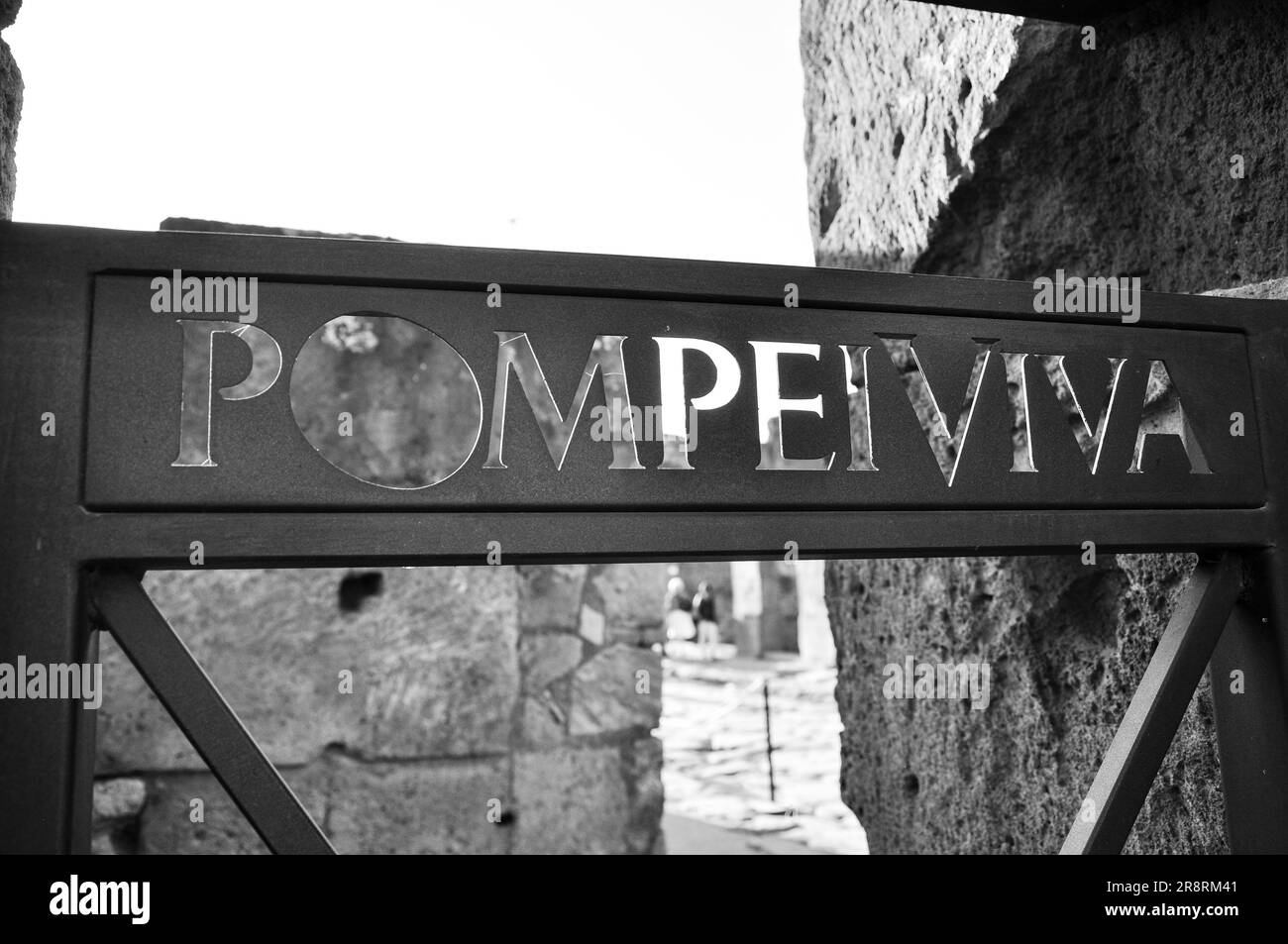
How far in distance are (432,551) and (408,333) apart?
1.99m

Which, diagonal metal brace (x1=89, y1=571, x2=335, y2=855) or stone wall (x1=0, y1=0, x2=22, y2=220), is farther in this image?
stone wall (x1=0, y1=0, x2=22, y2=220)

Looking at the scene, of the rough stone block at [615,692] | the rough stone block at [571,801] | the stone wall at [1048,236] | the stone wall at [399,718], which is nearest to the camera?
the stone wall at [1048,236]

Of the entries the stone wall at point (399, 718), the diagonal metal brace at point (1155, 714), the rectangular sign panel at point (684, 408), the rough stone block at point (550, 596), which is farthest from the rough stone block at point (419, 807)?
the diagonal metal brace at point (1155, 714)

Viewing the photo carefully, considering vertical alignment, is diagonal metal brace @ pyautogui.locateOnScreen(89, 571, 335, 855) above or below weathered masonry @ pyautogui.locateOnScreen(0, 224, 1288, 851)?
below

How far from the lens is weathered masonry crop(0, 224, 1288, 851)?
80 centimetres

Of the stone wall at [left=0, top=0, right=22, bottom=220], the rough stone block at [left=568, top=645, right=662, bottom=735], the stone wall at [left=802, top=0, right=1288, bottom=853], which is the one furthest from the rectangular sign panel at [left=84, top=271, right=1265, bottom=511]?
the rough stone block at [left=568, top=645, right=662, bottom=735]

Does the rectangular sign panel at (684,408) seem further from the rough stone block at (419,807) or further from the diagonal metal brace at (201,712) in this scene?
the rough stone block at (419,807)

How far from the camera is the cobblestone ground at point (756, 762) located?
4.07 meters

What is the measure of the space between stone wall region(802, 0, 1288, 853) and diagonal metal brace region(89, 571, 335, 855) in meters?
1.14

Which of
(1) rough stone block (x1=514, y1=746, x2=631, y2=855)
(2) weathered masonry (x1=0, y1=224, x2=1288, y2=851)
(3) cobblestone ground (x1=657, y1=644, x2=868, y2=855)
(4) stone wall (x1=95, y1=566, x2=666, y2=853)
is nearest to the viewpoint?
(2) weathered masonry (x1=0, y1=224, x2=1288, y2=851)

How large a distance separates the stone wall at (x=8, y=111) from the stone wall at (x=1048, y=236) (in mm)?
1362

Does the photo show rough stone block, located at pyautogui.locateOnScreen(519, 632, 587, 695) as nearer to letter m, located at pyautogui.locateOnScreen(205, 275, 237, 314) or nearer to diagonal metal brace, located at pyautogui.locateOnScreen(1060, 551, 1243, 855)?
diagonal metal brace, located at pyautogui.locateOnScreen(1060, 551, 1243, 855)

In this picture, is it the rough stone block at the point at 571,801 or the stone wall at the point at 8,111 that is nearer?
the stone wall at the point at 8,111
